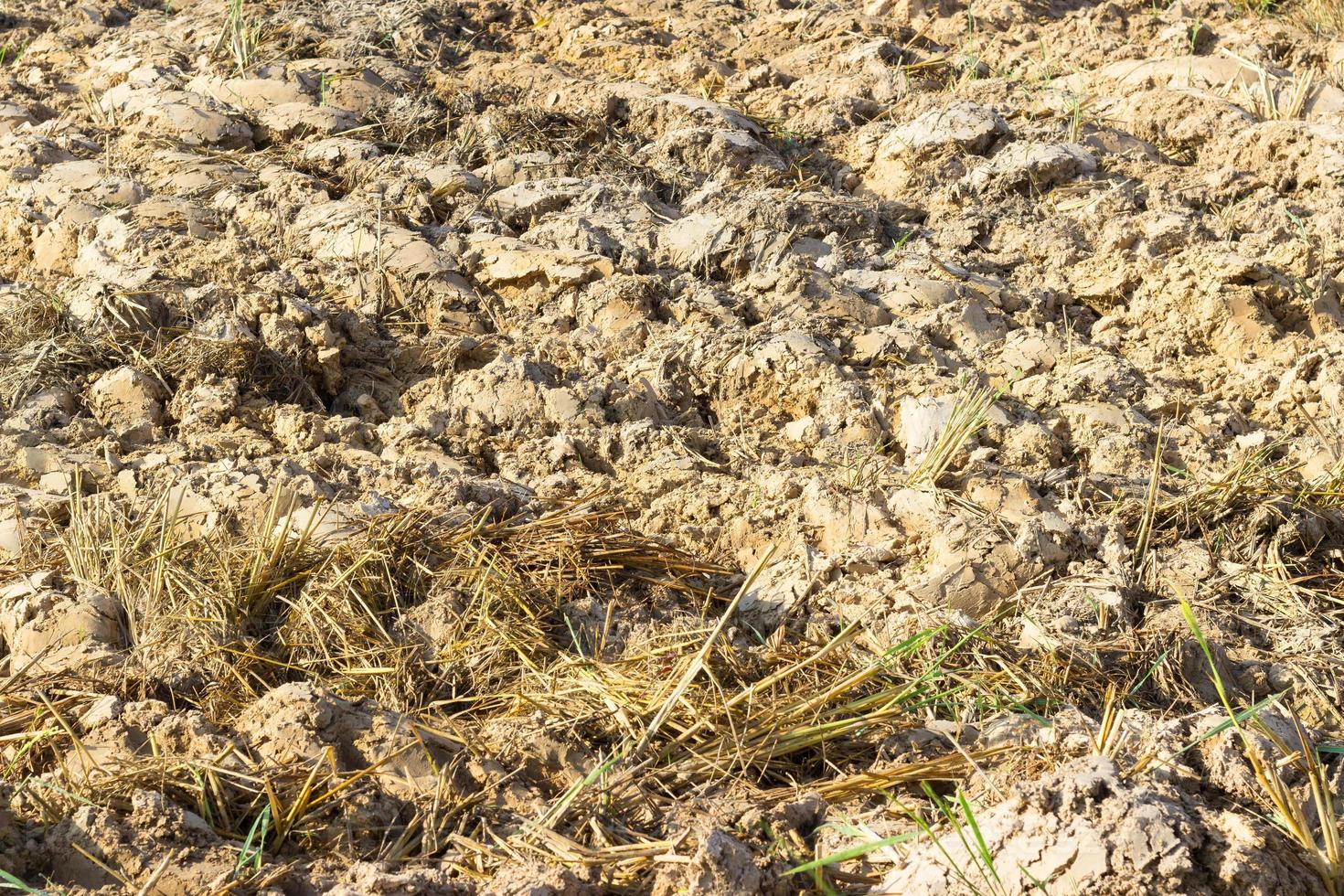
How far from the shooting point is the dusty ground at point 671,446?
187 centimetres

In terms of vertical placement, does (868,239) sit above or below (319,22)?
below

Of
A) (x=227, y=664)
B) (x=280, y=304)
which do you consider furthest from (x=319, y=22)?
(x=227, y=664)

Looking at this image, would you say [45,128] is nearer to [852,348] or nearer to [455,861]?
[852,348]

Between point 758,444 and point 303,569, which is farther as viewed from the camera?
point 758,444

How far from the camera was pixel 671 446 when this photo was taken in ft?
9.35

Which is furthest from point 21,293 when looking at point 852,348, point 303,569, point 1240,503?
point 1240,503

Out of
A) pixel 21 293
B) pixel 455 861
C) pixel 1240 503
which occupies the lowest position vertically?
pixel 1240 503

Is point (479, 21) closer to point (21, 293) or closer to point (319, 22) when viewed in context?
point (319, 22)

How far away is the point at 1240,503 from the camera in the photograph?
2611 mm

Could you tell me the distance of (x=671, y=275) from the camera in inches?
132

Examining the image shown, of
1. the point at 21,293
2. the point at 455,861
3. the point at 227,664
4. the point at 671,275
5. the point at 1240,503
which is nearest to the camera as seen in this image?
the point at 455,861

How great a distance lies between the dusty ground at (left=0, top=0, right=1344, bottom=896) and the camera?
187 cm

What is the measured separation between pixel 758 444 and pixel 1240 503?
104cm

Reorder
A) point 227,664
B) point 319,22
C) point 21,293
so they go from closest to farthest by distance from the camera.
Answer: point 227,664 → point 21,293 → point 319,22
